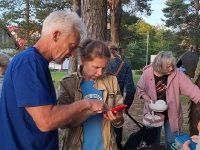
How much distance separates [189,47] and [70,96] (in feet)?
97.3

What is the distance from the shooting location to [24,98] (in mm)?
1572

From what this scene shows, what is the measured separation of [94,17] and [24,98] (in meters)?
3.55

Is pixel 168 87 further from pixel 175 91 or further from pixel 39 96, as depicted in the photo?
pixel 39 96

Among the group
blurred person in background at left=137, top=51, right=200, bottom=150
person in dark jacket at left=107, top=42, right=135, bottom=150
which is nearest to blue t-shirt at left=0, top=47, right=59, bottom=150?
person in dark jacket at left=107, top=42, right=135, bottom=150

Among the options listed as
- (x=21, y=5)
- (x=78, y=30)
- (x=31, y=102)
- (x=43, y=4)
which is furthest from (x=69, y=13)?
(x=21, y=5)

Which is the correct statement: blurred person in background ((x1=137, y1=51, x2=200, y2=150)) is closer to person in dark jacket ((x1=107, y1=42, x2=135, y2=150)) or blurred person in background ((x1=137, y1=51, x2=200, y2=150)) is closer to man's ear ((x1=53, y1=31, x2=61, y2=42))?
person in dark jacket ((x1=107, y1=42, x2=135, y2=150))

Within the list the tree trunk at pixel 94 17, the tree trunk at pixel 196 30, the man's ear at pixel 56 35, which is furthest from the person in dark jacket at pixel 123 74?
the tree trunk at pixel 196 30

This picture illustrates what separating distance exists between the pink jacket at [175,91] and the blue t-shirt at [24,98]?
93.7 inches

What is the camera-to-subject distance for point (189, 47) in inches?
1199

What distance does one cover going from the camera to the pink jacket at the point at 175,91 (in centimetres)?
378

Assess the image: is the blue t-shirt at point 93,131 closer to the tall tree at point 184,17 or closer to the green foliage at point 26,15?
the green foliage at point 26,15

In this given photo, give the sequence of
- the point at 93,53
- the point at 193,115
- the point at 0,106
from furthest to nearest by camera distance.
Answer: the point at 193,115 < the point at 93,53 < the point at 0,106

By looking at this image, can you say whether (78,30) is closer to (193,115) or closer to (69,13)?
(69,13)

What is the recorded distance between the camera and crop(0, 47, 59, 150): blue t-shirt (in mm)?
1576
